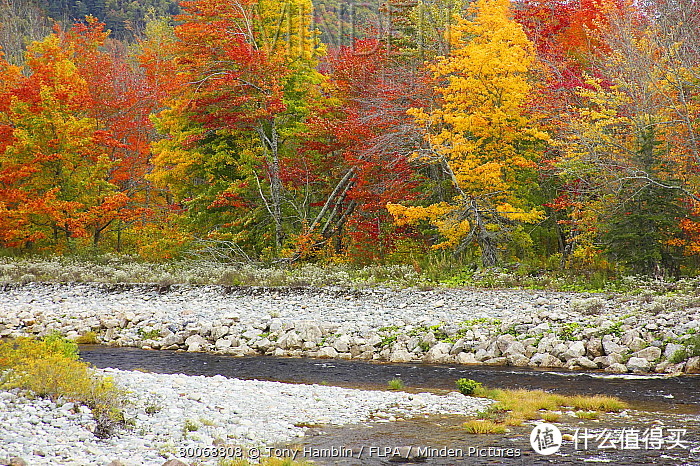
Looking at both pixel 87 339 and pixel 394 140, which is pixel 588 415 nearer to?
pixel 87 339

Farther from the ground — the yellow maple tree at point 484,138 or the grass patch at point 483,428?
the yellow maple tree at point 484,138

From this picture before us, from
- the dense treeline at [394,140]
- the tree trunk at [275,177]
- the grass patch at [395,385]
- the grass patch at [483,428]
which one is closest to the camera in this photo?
the grass patch at [483,428]

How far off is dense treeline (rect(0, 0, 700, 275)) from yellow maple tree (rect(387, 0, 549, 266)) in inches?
3.2

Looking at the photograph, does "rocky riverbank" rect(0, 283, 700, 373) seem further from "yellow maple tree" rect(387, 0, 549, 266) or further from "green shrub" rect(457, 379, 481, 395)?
"yellow maple tree" rect(387, 0, 549, 266)

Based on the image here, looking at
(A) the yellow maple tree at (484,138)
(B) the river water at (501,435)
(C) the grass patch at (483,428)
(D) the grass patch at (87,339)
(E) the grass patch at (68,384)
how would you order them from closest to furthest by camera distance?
(B) the river water at (501,435), (E) the grass patch at (68,384), (C) the grass patch at (483,428), (D) the grass patch at (87,339), (A) the yellow maple tree at (484,138)

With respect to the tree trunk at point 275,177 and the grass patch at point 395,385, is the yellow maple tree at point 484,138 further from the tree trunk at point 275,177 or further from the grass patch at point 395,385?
the grass patch at point 395,385

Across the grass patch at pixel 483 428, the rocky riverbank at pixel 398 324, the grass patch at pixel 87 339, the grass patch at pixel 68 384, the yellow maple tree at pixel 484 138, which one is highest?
the yellow maple tree at pixel 484 138

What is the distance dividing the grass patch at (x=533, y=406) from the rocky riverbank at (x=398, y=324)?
2.75 m

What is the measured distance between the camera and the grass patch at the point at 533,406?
831 cm

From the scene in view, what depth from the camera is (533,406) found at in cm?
895

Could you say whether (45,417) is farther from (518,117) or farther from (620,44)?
(620,44)

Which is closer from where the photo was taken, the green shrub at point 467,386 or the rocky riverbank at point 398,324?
the green shrub at point 467,386

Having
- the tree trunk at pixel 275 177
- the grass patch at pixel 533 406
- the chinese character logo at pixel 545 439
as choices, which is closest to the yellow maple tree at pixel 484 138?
the tree trunk at pixel 275 177

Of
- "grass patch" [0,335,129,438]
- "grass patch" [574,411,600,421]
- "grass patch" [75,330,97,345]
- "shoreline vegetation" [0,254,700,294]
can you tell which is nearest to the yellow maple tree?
"shoreline vegetation" [0,254,700,294]
